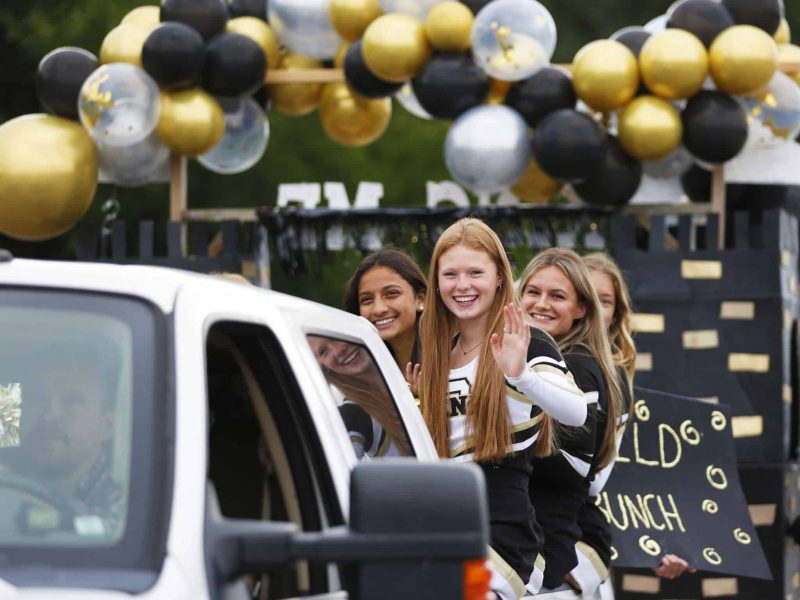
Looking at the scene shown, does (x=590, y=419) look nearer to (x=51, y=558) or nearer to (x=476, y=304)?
(x=476, y=304)

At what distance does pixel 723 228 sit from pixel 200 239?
310 cm

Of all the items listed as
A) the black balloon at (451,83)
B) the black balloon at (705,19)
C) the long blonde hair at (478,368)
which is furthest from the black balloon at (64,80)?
the long blonde hair at (478,368)

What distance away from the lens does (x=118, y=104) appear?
998cm

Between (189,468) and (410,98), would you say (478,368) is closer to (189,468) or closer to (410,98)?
(189,468)

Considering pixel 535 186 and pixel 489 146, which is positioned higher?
pixel 489 146

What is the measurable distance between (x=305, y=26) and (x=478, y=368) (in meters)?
6.44

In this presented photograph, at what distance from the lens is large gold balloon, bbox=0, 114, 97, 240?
9984 millimetres

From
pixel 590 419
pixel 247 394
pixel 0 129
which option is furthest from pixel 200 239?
pixel 247 394

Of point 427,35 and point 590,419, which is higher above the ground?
point 427,35

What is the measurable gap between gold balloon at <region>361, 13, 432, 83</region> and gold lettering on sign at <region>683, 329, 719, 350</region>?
2121 mm

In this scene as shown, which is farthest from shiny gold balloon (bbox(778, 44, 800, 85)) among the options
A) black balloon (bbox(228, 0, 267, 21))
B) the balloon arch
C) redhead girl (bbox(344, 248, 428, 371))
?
redhead girl (bbox(344, 248, 428, 371))

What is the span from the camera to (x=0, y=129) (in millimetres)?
10234

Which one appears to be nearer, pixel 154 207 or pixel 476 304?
pixel 476 304

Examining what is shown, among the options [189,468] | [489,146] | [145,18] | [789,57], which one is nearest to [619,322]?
[489,146]
